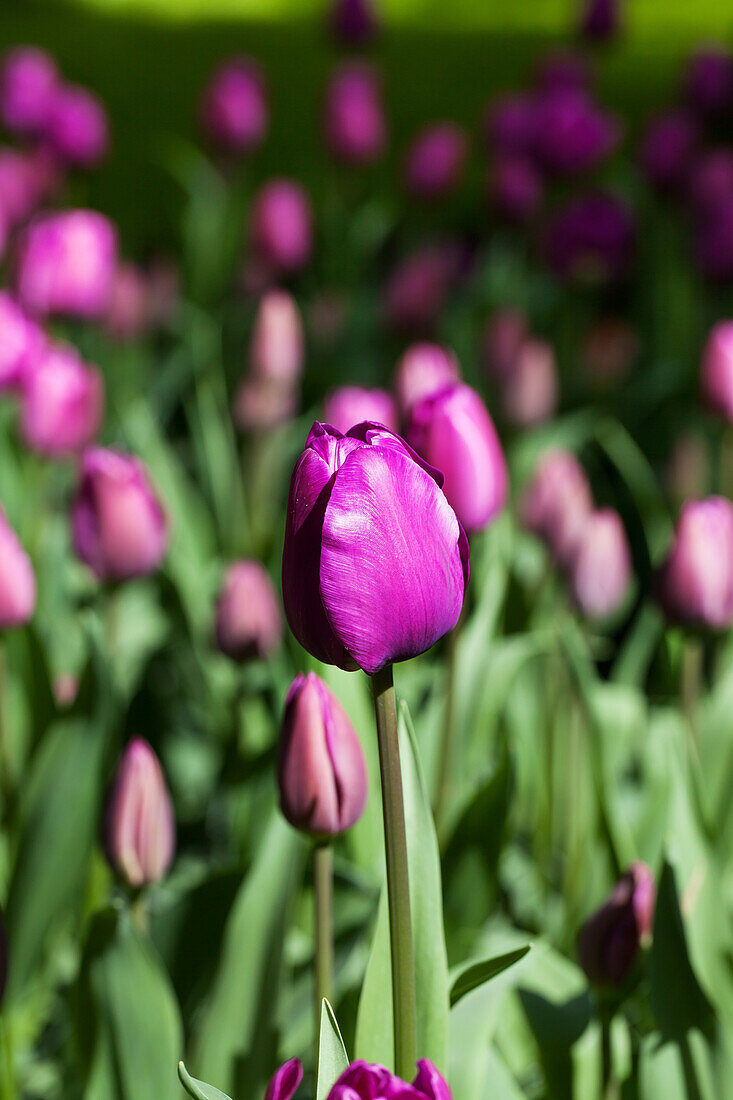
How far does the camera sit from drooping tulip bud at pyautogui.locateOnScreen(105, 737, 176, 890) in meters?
0.80

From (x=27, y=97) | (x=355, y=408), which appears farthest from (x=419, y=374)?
(x=27, y=97)

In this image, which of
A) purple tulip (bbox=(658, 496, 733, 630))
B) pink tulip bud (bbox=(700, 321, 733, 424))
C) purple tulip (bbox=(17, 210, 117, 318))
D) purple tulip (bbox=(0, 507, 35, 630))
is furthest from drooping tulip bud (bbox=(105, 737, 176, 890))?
purple tulip (bbox=(17, 210, 117, 318))

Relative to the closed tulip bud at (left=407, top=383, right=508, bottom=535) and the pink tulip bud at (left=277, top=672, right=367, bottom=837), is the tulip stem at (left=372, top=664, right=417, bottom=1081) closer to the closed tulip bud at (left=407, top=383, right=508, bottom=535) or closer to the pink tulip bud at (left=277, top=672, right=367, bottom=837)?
the pink tulip bud at (left=277, top=672, right=367, bottom=837)

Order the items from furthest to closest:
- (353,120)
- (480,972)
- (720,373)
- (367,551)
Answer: (353,120) → (720,373) → (480,972) → (367,551)

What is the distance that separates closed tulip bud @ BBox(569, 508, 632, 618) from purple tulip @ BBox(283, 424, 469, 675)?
0.68 metres

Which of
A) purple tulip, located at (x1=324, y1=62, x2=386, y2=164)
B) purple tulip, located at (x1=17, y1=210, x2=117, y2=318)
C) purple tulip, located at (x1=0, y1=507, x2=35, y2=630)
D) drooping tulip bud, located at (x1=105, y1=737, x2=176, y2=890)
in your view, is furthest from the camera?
purple tulip, located at (x1=324, y1=62, x2=386, y2=164)

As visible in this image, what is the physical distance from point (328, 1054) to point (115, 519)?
2.00 ft

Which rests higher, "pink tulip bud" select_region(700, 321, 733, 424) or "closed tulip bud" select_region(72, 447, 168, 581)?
"pink tulip bud" select_region(700, 321, 733, 424)

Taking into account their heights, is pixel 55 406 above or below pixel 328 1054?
above

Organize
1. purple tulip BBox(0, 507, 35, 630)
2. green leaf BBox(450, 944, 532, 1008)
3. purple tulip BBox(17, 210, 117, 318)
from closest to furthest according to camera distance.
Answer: green leaf BBox(450, 944, 532, 1008), purple tulip BBox(0, 507, 35, 630), purple tulip BBox(17, 210, 117, 318)

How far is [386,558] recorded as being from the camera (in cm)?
53

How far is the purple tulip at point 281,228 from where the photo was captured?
2.26 metres

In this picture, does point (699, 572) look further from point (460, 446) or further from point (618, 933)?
point (618, 933)

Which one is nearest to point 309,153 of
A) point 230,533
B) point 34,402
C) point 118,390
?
point 118,390
